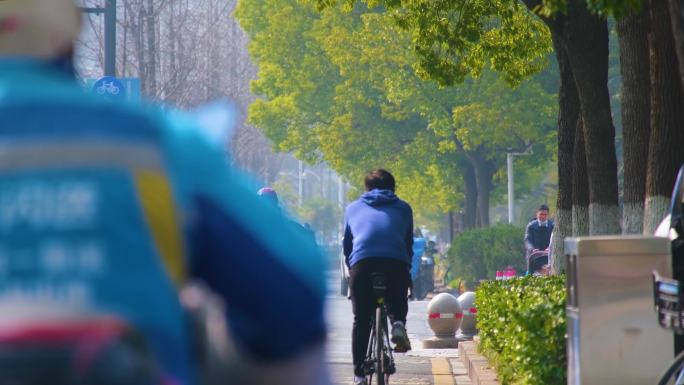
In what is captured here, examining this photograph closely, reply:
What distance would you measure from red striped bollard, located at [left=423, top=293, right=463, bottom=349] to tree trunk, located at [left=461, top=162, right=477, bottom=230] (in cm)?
3103

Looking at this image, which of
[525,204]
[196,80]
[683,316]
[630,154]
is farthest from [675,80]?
[525,204]

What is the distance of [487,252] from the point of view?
39688 mm

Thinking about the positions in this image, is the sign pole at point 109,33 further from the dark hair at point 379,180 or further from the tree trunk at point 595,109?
the dark hair at point 379,180

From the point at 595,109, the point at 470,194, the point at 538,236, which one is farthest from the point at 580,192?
the point at 470,194

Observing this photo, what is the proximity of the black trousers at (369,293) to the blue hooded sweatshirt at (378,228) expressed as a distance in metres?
0.06

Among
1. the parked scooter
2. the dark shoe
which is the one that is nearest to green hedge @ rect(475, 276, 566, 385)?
the dark shoe

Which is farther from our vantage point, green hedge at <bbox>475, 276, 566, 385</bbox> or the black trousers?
the black trousers

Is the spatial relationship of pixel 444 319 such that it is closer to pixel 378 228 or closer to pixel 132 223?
pixel 378 228

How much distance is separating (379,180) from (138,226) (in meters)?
9.48

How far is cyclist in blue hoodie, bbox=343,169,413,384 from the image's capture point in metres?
10.9

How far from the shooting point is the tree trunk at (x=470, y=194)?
49.8m

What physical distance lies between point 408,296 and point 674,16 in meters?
2.80

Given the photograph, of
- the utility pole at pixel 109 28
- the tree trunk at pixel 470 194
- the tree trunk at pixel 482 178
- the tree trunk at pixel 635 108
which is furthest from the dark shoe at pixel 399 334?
the tree trunk at pixel 470 194

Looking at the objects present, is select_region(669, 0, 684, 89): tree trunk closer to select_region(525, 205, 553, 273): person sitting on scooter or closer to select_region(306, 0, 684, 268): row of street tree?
select_region(306, 0, 684, 268): row of street tree
